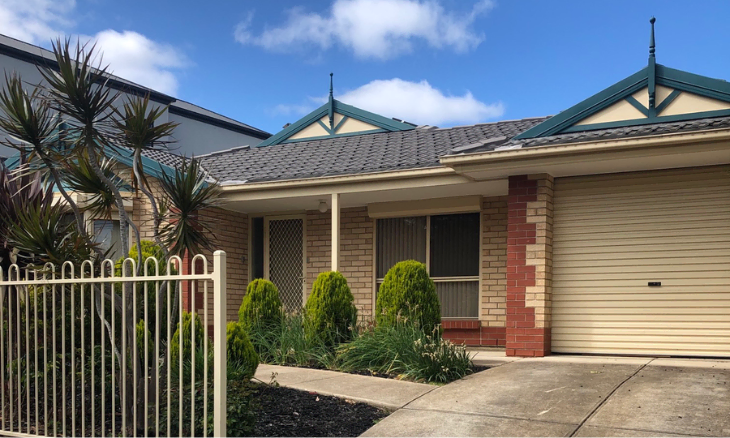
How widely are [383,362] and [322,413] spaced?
2.21 meters

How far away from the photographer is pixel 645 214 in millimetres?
9562

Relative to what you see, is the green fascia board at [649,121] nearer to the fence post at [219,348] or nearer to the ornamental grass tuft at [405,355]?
the ornamental grass tuft at [405,355]

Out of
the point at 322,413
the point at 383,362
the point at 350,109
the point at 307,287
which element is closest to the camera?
the point at 322,413

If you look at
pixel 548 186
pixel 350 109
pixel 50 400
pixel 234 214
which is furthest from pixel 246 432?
pixel 350 109

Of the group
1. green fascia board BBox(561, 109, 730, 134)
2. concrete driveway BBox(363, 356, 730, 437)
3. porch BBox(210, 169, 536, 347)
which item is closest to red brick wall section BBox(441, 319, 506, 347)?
porch BBox(210, 169, 536, 347)

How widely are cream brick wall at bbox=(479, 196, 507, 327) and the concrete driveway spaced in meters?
3.22

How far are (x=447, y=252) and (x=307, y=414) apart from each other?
6.15m

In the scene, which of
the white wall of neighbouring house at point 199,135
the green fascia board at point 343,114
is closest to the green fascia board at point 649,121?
the green fascia board at point 343,114

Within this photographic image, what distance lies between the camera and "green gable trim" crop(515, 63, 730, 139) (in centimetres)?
884

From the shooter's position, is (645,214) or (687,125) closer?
(687,125)

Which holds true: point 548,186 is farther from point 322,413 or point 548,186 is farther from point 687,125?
point 322,413

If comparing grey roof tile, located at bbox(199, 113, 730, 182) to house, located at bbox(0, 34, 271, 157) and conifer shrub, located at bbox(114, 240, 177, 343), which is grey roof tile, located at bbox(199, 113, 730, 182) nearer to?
conifer shrub, located at bbox(114, 240, 177, 343)

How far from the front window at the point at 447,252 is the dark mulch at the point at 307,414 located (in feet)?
17.2

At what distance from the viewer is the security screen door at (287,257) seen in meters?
13.5
